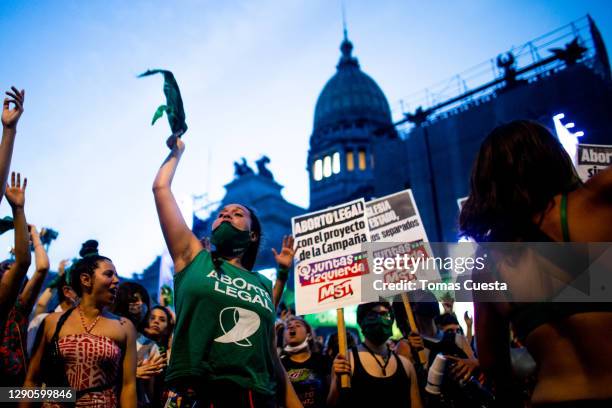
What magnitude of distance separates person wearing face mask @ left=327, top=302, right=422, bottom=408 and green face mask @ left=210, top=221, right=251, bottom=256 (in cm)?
204

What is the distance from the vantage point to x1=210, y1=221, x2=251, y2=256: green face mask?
2.81 meters

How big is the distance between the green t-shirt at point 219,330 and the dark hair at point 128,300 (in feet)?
9.63

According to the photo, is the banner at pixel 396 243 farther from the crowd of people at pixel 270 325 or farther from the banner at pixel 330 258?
the crowd of people at pixel 270 325

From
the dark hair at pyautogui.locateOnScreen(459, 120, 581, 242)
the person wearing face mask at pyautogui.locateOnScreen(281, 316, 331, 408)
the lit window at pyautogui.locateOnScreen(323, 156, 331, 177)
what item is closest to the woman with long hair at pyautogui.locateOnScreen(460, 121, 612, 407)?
the dark hair at pyautogui.locateOnScreen(459, 120, 581, 242)

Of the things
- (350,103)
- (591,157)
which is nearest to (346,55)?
(350,103)

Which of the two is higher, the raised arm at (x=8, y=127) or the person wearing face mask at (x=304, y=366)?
the raised arm at (x=8, y=127)

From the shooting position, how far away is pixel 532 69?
87.9 feet

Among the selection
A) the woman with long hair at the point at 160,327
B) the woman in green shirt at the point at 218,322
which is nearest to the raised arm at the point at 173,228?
the woman in green shirt at the point at 218,322

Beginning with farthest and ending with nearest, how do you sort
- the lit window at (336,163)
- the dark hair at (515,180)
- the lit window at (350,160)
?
1. the lit window at (350,160)
2. the lit window at (336,163)
3. the dark hair at (515,180)

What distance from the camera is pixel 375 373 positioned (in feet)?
14.8

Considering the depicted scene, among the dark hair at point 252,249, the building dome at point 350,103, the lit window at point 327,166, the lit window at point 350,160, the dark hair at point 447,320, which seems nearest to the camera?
the dark hair at point 252,249

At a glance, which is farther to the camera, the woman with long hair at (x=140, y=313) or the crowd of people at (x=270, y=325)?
the woman with long hair at (x=140, y=313)

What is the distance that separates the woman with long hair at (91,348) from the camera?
312 centimetres

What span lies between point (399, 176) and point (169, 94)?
2767 cm
